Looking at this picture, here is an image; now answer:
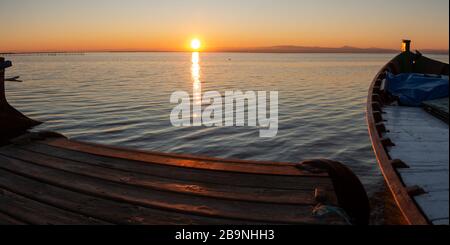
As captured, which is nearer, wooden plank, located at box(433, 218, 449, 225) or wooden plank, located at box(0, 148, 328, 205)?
wooden plank, located at box(433, 218, 449, 225)

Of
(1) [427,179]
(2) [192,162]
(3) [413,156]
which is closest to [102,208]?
(2) [192,162]

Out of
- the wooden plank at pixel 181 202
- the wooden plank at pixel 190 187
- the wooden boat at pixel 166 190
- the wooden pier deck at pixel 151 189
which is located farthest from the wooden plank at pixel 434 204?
the wooden plank at pixel 181 202

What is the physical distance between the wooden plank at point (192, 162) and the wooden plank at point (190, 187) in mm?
658

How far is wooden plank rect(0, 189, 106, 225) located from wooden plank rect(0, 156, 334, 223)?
2.11 ft

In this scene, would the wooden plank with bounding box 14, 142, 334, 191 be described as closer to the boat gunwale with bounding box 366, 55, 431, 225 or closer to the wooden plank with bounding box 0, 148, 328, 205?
the wooden plank with bounding box 0, 148, 328, 205

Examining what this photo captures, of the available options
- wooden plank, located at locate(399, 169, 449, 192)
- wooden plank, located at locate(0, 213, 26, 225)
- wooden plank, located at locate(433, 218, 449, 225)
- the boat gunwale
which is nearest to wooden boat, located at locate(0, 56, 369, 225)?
wooden plank, located at locate(0, 213, 26, 225)

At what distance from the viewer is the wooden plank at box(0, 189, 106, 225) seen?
16.0ft

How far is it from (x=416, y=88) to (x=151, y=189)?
9.32 metres

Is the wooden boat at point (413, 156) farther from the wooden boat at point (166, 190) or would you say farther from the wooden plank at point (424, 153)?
the wooden boat at point (166, 190)

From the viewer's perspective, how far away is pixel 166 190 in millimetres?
5793

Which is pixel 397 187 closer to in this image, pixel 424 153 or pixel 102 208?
pixel 424 153

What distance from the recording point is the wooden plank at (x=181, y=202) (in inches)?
193

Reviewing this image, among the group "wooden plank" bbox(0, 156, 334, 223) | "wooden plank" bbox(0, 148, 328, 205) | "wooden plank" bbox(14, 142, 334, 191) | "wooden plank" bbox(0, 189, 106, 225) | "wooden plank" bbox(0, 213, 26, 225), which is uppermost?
"wooden plank" bbox(14, 142, 334, 191)

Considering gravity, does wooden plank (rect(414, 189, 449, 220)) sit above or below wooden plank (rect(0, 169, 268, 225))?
above
